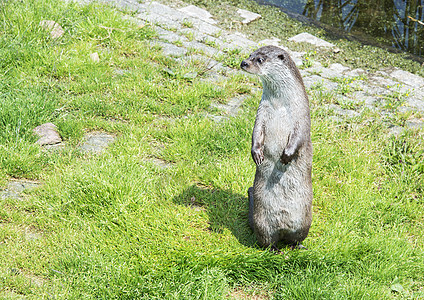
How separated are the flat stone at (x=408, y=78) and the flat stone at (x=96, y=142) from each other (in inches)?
150

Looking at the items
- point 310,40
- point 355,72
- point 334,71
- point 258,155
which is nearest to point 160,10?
point 310,40

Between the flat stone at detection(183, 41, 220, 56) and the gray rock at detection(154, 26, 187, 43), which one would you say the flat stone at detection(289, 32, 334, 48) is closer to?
the flat stone at detection(183, 41, 220, 56)

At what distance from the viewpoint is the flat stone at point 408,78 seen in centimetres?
564

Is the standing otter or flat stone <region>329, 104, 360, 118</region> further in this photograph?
flat stone <region>329, 104, 360, 118</region>

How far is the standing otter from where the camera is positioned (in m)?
2.88

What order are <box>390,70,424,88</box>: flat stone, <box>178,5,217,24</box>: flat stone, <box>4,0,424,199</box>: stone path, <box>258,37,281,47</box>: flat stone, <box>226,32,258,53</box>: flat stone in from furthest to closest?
<box>178,5,217,24</box>: flat stone
<box>258,37,281,47</box>: flat stone
<box>226,32,258,53</box>: flat stone
<box>390,70,424,88</box>: flat stone
<box>4,0,424,199</box>: stone path

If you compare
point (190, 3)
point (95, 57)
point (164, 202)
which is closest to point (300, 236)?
point (164, 202)

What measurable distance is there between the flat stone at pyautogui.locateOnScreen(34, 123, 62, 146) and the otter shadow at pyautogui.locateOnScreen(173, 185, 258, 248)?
146 centimetres

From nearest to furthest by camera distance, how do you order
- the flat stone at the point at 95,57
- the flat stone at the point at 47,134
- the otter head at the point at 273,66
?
1. the otter head at the point at 273,66
2. the flat stone at the point at 47,134
3. the flat stone at the point at 95,57

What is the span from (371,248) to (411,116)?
2153mm

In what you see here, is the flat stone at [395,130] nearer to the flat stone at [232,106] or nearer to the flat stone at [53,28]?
the flat stone at [232,106]

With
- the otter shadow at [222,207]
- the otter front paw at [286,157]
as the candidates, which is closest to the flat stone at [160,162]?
the otter shadow at [222,207]

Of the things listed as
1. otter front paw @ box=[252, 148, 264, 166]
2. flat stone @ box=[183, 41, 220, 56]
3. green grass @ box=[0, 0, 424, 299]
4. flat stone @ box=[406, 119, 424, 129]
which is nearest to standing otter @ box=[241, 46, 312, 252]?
otter front paw @ box=[252, 148, 264, 166]

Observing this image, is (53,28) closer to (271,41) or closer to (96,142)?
(96,142)
